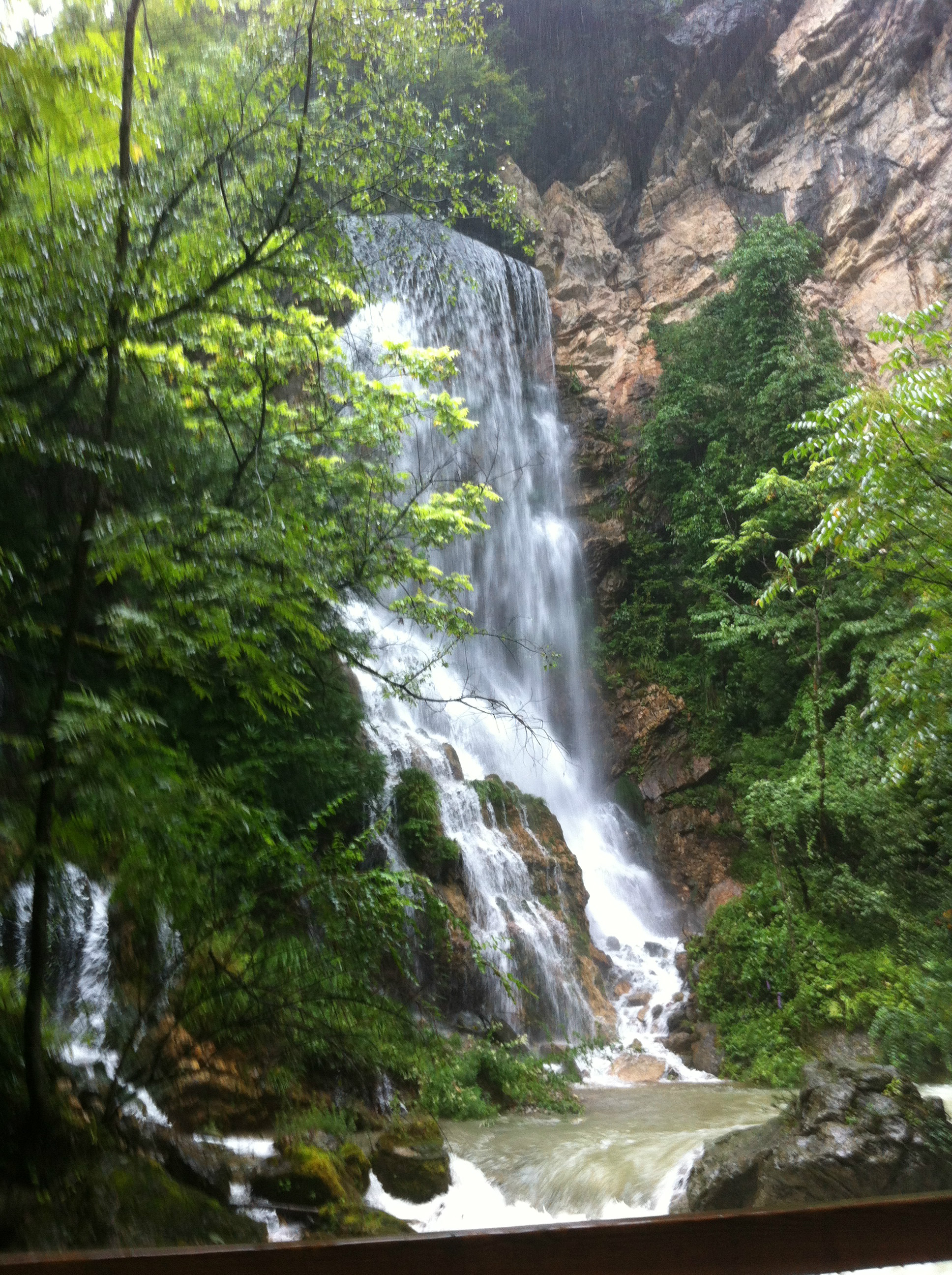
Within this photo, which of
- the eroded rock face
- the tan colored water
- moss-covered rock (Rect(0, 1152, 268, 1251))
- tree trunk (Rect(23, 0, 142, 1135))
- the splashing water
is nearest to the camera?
moss-covered rock (Rect(0, 1152, 268, 1251))

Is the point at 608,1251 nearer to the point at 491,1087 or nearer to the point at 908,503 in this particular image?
the point at 908,503

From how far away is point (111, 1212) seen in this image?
106 inches

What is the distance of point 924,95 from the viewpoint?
55.4 ft

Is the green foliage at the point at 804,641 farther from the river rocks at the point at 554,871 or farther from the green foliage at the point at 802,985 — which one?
the river rocks at the point at 554,871

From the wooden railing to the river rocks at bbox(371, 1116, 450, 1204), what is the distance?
4399 mm

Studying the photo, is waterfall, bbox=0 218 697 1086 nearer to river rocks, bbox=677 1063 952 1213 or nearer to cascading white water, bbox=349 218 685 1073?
cascading white water, bbox=349 218 685 1073

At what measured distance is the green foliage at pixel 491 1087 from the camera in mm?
6531

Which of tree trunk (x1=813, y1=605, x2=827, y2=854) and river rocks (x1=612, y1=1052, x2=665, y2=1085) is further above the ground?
tree trunk (x1=813, y1=605, x2=827, y2=854)

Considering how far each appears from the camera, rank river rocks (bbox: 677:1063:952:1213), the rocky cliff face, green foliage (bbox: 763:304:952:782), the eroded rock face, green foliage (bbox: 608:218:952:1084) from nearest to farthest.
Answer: the eroded rock face
river rocks (bbox: 677:1063:952:1213)
green foliage (bbox: 763:304:952:782)
green foliage (bbox: 608:218:952:1084)
the rocky cliff face

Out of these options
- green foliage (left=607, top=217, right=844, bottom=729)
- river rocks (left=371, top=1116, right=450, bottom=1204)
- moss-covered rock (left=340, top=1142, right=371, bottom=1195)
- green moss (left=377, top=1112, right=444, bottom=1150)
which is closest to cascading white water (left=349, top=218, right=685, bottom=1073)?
green foliage (left=607, top=217, right=844, bottom=729)

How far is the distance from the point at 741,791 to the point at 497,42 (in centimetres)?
1984

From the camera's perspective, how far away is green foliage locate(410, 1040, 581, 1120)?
6.53 m

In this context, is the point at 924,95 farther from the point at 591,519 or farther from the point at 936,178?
the point at 591,519

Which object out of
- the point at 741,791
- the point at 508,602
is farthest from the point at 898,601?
the point at 508,602
